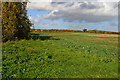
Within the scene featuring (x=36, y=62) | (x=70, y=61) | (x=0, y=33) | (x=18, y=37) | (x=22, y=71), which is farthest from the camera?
(x=18, y=37)

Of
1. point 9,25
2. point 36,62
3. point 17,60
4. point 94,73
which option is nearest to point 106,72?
point 94,73

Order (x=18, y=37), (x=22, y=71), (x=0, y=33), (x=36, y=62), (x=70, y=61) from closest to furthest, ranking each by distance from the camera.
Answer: (x=22, y=71)
(x=36, y=62)
(x=70, y=61)
(x=0, y=33)
(x=18, y=37)

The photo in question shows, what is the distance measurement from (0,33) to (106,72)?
60.0 ft

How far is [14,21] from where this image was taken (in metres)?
26.5

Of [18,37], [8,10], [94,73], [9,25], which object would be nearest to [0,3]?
[8,10]

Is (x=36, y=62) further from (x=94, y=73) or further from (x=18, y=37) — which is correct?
(x=18, y=37)

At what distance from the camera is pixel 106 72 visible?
11297mm

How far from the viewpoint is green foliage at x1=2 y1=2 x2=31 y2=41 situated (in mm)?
26172

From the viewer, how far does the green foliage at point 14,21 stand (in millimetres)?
26172

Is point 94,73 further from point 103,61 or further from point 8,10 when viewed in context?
point 8,10

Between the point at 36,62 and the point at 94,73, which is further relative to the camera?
the point at 36,62

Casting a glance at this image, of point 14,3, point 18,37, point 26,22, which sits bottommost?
point 18,37

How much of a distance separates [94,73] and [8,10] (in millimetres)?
19387

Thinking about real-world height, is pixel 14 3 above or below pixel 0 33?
above
